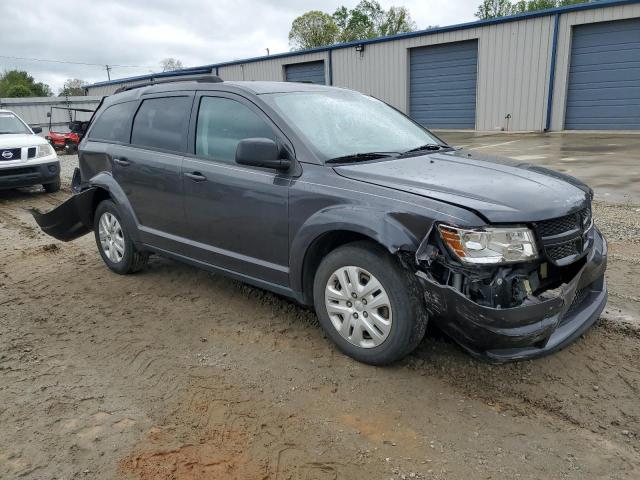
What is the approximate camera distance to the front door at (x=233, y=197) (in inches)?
140

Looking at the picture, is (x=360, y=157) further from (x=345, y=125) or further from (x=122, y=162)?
(x=122, y=162)

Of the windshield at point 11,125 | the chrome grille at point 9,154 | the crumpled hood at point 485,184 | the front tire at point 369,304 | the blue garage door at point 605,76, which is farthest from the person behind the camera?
the blue garage door at point 605,76

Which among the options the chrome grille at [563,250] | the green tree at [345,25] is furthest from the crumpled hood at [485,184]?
the green tree at [345,25]

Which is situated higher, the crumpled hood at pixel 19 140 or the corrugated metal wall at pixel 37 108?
the corrugated metal wall at pixel 37 108

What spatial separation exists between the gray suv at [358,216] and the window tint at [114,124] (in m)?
0.04

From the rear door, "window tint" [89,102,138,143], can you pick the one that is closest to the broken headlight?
the rear door

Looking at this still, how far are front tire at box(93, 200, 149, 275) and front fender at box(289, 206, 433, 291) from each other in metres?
2.19

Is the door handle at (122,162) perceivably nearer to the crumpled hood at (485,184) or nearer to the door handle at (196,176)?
the door handle at (196,176)

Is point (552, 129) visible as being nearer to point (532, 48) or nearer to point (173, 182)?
point (532, 48)

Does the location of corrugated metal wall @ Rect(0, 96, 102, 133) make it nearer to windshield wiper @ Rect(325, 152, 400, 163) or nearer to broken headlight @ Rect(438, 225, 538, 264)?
windshield wiper @ Rect(325, 152, 400, 163)

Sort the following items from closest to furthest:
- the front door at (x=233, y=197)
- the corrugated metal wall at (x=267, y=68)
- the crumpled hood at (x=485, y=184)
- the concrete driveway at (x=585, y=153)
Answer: the crumpled hood at (x=485, y=184) < the front door at (x=233, y=197) < the concrete driveway at (x=585, y=153) < the corrugated metal wall at (x=267, y=68)

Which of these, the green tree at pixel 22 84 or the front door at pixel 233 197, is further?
the green tree at pixel 22 84

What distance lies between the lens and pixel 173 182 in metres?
4.25

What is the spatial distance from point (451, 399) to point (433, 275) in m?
0.71
